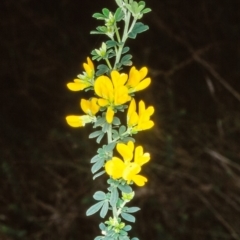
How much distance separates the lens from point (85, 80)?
1.78 feet

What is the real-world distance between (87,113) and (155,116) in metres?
1.42

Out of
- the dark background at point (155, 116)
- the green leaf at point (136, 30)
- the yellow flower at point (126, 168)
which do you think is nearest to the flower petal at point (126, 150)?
the yellow flower at point (126, 168)

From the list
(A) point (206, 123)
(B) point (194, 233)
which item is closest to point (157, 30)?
(A) point (206, 123)

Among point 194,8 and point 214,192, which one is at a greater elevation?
point 194,8

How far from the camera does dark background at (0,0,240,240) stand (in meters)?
1.85

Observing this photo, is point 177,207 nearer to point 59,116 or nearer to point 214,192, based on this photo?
point 214,192

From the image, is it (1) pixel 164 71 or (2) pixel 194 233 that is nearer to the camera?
(2) pixel 194 233

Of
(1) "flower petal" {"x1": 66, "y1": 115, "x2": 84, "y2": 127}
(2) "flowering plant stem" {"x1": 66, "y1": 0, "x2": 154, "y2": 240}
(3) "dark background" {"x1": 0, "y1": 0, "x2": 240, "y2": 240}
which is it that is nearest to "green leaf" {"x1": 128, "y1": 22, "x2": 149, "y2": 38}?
(2) "flowering plant stem" {"x1": 66, "y1": 0, "x2": 154, "y2": 240}

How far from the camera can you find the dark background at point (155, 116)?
1.85 meters

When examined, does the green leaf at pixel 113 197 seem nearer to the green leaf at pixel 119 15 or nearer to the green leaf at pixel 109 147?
the green leaf at pixel 109 147

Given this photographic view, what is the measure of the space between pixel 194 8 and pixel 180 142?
0.51 meters

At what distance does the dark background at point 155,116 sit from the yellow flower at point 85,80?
130cm

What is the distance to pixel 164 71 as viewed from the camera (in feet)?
6.50

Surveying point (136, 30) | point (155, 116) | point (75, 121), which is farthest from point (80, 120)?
point (155, 116)
